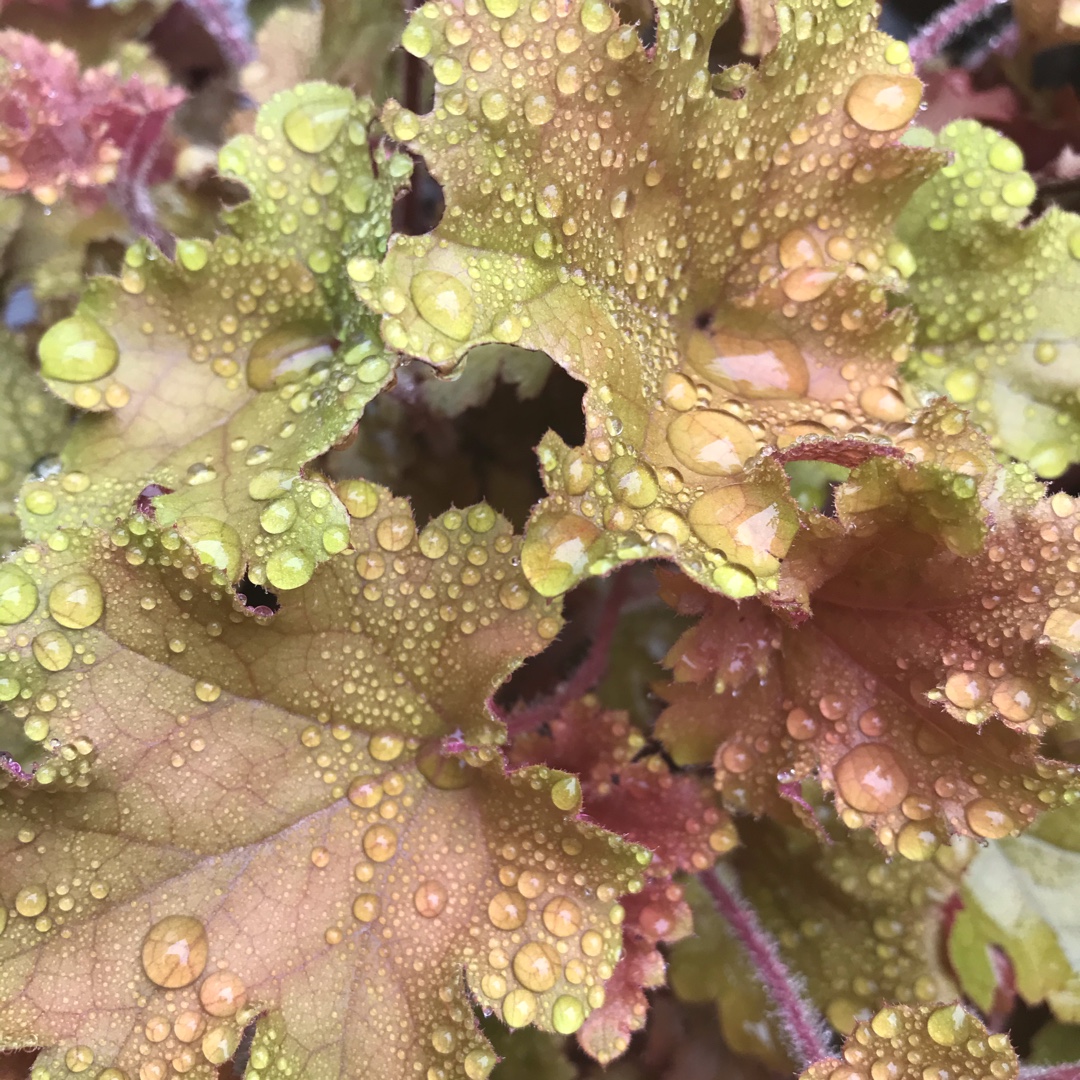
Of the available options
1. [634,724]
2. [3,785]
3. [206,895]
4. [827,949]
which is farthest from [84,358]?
[827,949]

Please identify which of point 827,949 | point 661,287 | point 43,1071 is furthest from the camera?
point 827,949

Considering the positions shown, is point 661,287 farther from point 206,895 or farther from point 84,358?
point 206,895

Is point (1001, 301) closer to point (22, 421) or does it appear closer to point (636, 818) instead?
point (636, 818)

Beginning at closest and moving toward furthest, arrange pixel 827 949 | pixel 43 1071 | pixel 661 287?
pixel 43 1071
pixel 661 287
pixel 827 949

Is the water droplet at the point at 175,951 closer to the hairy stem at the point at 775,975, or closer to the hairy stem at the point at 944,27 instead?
the hairy stem at the point at 775,975

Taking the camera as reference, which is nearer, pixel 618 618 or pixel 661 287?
pixel 661 287

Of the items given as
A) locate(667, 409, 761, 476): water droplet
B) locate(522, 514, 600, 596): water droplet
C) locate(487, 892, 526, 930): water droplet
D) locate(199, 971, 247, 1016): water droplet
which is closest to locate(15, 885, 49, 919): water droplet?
locate(199, 971, 247, 1016): water droplet

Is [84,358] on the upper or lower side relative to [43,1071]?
upper

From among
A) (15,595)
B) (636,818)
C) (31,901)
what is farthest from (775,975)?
(15,595)
